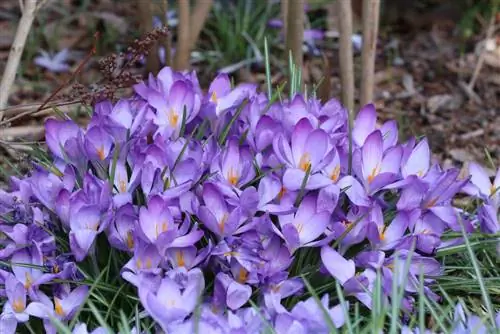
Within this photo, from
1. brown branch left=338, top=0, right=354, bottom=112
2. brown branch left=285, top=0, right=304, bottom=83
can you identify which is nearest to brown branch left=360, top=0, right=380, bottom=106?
brown branch left=338, top=0, right=354, bottom=112

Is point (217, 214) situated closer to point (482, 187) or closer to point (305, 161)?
point (305, 161)

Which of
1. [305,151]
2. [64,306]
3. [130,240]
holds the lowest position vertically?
[64,306]

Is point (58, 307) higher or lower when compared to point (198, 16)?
lower

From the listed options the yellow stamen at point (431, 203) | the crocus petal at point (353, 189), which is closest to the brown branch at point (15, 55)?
the crocus petal at point (353, 189)

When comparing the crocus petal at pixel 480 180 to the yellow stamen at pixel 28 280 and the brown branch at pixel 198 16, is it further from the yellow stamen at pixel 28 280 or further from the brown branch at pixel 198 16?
the brown branch at pixel 198 16

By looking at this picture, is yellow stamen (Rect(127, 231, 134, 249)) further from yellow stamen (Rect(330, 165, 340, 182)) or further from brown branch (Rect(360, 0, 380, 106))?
brown branch (Rect(360, 0, 380, 106))

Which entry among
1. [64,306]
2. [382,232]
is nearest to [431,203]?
[382,232]
